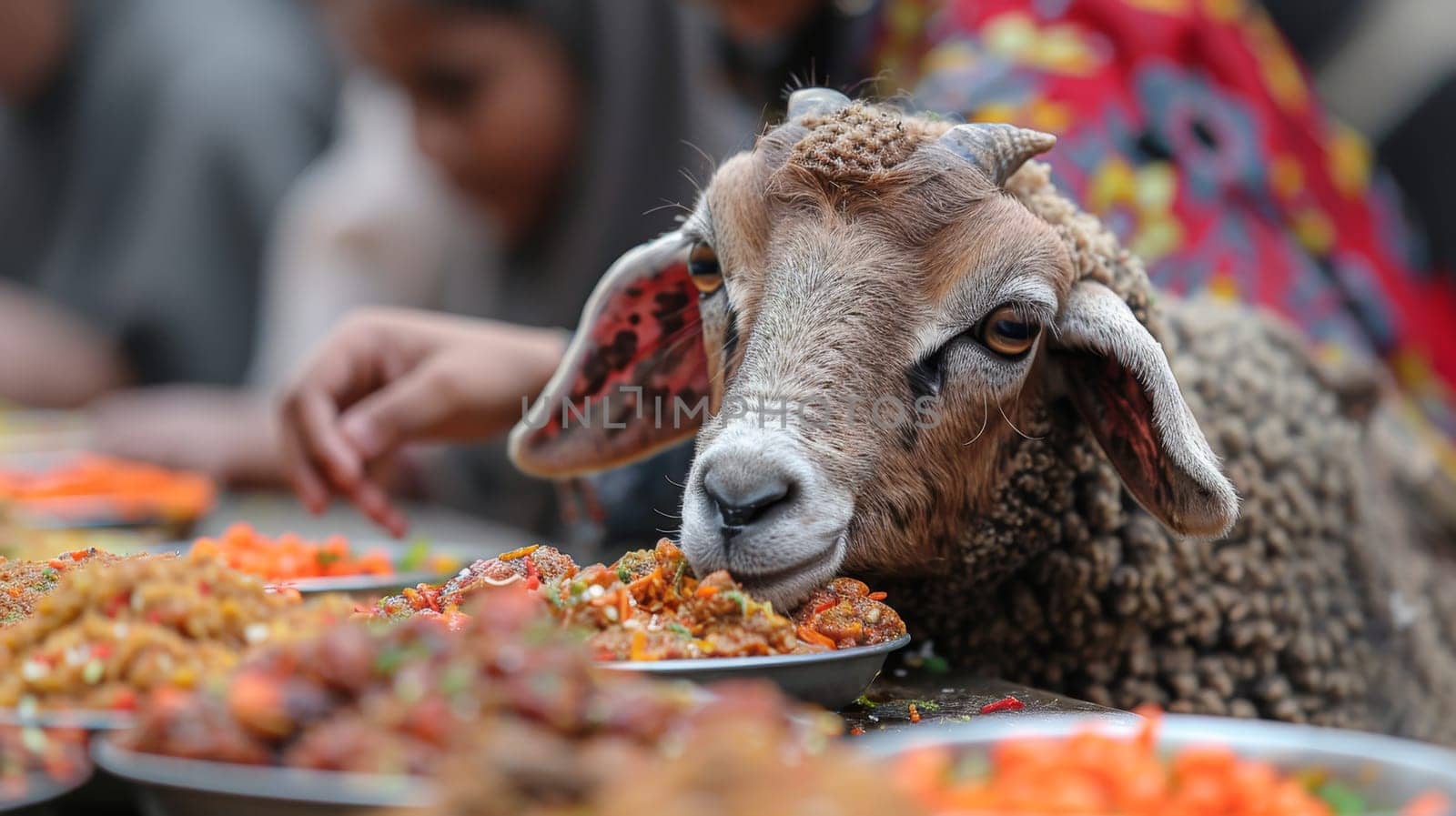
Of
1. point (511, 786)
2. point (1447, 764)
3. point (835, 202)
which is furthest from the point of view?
point (835, 202)

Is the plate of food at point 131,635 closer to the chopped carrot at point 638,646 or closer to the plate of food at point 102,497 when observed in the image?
the chopped carrot at point 638,646

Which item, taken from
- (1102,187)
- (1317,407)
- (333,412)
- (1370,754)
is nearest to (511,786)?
(1370,754)

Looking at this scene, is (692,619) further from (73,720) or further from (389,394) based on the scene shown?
(389,394)

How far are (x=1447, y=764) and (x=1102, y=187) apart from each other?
9.08 feet

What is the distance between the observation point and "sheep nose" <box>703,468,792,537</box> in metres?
2.08

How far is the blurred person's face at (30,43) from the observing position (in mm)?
10320

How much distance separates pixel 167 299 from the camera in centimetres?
930

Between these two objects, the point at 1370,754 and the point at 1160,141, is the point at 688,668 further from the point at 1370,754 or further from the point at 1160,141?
the point at 1160,141

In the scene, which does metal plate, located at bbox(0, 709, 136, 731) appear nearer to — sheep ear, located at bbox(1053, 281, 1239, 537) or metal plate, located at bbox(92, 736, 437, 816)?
metal plate, located at bbox(92, 736, 437, 816)

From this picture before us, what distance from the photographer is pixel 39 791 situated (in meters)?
1.46

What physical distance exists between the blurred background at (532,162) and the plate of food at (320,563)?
1.92ft

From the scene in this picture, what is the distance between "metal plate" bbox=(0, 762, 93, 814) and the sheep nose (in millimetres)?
952

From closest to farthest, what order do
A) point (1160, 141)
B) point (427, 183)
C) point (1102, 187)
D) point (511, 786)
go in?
point (511, 786)
point (1102, 187)
point (1160, 141)
point (427, 183)

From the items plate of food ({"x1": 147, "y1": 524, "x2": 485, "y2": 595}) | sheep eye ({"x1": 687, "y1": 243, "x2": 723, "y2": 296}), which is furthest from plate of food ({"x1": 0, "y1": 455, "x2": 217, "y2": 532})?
sheep eye ({"x1": 687, "y1": 243, "x2": 723, "y2": 296})
